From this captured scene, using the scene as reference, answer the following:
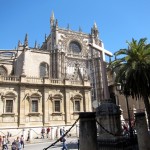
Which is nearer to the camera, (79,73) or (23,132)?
(23,132)

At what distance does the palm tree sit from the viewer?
667 inches

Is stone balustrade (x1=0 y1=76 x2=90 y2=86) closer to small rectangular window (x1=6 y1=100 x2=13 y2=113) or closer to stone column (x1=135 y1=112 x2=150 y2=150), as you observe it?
small rectangular window (x1=6 y1=100 x2=13 y2=113)

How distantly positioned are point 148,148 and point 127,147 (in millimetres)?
1097

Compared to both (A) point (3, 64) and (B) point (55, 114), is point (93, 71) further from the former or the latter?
(B) point (55, 114)

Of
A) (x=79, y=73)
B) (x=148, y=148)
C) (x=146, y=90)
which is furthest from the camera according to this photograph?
(x=79, y=73)

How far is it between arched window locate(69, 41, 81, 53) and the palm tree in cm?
3519

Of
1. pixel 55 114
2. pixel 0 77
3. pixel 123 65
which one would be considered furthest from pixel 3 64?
pixel 123 65

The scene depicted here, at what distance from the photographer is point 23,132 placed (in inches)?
944

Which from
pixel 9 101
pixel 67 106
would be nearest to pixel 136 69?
pixel 67 106

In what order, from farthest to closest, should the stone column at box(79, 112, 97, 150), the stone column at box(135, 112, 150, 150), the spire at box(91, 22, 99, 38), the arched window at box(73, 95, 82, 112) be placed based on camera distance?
the spire at box(91, 22, 99, 38), the arched window at box(73, 95, 82, 112), the stone column at box(135, 112, 150, 150), the stone column at box(79, 112, 97, 150)

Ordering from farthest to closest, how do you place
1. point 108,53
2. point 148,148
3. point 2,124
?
1. point 2,124
2. point 108,53
3. point 148,148

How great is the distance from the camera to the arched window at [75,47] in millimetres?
53509

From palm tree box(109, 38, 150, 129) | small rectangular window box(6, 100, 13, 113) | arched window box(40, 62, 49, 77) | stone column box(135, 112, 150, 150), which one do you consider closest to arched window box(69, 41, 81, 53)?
arched window box(40, 62, 49, 77)

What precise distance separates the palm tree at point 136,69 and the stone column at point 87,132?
36.3ft
